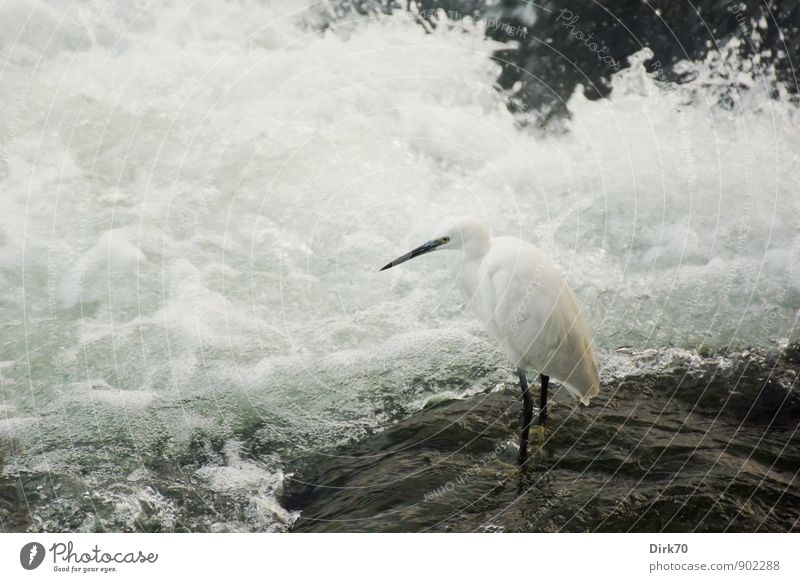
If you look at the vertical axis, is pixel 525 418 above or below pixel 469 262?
below

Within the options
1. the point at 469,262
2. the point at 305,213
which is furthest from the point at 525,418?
the point at 305,213

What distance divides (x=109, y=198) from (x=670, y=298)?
1.48m

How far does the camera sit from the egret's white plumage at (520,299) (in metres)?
1.42

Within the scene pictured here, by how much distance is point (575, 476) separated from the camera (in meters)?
1.38

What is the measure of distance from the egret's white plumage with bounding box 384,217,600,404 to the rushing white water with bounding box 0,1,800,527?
28 cm

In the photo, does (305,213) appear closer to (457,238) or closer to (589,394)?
(457,238)

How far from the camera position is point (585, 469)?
140 centimetres

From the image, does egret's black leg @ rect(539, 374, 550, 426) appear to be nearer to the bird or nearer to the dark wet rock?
the bird

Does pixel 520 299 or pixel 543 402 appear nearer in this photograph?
pixel 520 299
